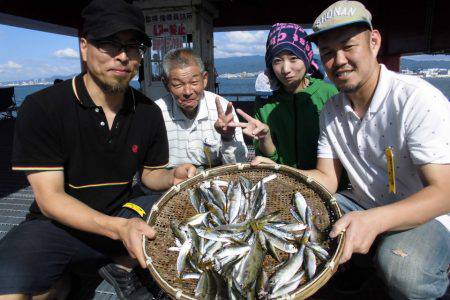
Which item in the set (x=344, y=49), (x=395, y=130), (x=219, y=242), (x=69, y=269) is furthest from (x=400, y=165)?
(x=69, y=269)

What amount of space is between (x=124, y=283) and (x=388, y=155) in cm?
214

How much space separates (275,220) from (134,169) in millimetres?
1298

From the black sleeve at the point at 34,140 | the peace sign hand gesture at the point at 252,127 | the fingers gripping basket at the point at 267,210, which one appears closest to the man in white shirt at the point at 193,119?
the peace sign hand gesture at the point at 252,127

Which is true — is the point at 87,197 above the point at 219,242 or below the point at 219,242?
above

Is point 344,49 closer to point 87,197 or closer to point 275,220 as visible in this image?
point 275,220

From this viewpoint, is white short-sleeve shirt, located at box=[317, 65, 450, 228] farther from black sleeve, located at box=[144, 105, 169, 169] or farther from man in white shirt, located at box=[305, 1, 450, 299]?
black sleeve, located at box=[144, 105, 169, 169]

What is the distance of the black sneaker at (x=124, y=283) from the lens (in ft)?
8.31

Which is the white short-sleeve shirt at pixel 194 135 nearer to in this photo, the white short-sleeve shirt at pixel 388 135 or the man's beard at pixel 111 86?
the man's beard at pixel 111 86

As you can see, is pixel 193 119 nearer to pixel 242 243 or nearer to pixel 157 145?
pixel 157 145

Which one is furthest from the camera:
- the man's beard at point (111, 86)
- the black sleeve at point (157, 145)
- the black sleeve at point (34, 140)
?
the black sleeve at point (157, 145)

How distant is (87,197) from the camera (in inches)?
106

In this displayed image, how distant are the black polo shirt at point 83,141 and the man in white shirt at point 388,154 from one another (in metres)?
1.61

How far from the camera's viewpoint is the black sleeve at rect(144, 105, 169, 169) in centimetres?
304

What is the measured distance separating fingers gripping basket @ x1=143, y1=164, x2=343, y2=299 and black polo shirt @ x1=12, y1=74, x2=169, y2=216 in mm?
582
